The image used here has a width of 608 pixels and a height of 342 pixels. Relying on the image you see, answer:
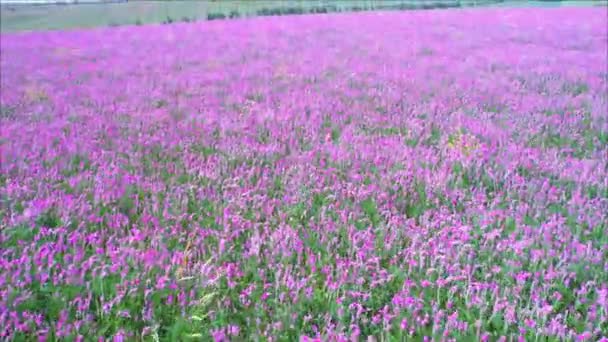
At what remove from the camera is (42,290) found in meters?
2.37

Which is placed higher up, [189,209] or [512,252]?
[189,209]

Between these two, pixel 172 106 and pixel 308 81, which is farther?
pixel 308 81

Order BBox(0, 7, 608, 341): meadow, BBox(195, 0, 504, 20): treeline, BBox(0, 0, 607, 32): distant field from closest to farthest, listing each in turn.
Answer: BBox(0, 7, 608, 341): meadow < BBox(195, 0, 504, 20): treeline < BBox(0, 0, 607, 32): distant field

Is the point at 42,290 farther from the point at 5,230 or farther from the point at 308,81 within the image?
the point at 308,81

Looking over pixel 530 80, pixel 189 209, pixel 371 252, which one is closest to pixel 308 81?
pixel 530 80

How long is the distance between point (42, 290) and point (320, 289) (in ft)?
4.57

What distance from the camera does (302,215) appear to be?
10.5ft

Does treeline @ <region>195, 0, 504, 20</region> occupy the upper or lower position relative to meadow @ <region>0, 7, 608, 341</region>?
upper

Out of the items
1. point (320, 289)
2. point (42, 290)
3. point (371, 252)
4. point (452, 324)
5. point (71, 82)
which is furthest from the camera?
point (71, 82)

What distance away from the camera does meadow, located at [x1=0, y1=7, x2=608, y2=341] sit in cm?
226

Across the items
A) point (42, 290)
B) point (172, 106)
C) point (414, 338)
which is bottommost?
point (414, 338)

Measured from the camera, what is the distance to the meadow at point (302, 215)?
7.43ft

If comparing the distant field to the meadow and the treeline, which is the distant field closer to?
the treeline

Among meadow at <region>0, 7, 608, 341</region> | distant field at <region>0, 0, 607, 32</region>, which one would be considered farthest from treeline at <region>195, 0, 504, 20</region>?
meadow at <region>0, 7, 608, 341</region>
